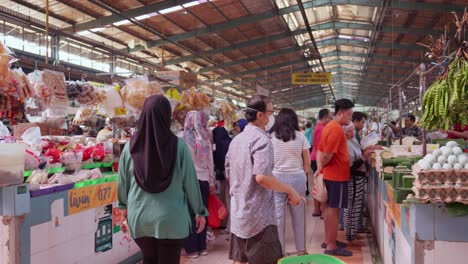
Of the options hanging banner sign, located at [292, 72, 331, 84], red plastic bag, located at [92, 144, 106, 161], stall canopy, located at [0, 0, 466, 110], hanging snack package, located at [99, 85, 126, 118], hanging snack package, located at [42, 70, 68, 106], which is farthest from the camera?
hanging banner sign, located at [292, 72, 331, 84]

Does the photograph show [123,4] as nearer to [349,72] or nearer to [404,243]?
[404,243]

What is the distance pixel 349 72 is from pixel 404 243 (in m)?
22.9

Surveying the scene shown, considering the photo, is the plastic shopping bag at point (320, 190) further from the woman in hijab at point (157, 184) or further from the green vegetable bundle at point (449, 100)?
the woman in hijab at point (157, 184)

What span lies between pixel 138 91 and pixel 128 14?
531cm

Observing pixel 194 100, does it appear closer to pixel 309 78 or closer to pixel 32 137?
pixel 32 137

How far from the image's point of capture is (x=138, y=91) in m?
4.04

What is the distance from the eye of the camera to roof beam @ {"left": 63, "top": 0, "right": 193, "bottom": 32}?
8.53 meters

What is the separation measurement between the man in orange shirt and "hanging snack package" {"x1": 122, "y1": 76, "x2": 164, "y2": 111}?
1.68 m

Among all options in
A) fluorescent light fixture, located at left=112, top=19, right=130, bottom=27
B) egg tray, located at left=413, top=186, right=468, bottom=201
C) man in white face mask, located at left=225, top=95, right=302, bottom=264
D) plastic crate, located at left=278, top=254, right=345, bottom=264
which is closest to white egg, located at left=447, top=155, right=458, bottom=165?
egg tray, located at left=413, top=186, right=468, bottom=201

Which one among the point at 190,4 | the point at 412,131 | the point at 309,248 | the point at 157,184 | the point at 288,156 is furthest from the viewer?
the point at 190,4

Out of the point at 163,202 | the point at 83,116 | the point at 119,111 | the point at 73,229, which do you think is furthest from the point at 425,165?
the point at 83,116

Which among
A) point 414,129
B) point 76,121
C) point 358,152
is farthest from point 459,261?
point 414,129

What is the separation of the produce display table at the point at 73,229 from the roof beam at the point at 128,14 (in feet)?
18.4

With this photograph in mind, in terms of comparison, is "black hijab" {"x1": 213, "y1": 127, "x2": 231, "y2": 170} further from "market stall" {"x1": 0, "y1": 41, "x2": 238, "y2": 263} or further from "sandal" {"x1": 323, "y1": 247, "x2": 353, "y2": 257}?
"sandal" {"x1": 323, "y1": 247, "x2": 353, "y2": 257}
